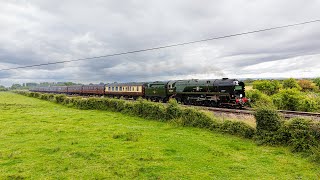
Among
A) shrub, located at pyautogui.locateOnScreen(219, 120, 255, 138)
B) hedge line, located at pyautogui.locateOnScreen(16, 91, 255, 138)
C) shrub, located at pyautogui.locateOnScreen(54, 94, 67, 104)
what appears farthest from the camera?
shrub, located at pyautogui.locateOnScreen(54, 94, 67, 104)

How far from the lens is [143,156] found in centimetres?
1326

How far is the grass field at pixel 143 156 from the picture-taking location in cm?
1085

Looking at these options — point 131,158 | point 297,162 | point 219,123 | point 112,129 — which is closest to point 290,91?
point 219,123

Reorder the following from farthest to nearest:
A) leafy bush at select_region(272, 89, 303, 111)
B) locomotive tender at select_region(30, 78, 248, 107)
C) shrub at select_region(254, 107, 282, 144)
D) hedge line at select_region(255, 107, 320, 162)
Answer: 1. locomotive tender at select_region(30, 78, 248, 107)
2. leafy bush at select_region(272, 89, 303, 111)
3. shrub at select_region(254, 107, 282, 144)
4. hedge line at select_region(255, 107, 320, 162)

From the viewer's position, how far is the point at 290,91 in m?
27.5

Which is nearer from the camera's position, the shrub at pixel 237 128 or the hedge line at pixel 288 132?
the hedge line at pixel 288 132

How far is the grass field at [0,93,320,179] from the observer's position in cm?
1085

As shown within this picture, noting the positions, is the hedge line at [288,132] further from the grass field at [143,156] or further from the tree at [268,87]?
the tree at [268,87]

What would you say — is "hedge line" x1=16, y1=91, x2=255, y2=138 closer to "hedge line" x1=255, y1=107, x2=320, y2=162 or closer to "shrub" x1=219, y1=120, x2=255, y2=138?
"shrub" x1=219, y1=120, x2=255, y2=138

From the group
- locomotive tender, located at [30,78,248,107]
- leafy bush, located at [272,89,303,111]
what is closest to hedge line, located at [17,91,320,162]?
locomotive tender, located at [30,78,248,107]

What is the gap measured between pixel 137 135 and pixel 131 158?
4748 millimetres

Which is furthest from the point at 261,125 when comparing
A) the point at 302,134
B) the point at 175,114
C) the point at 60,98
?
the point at 60,98

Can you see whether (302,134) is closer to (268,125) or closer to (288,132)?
(288,132)

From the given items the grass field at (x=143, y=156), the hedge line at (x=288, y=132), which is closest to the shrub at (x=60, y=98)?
the grass field at (x=143, y=156)
